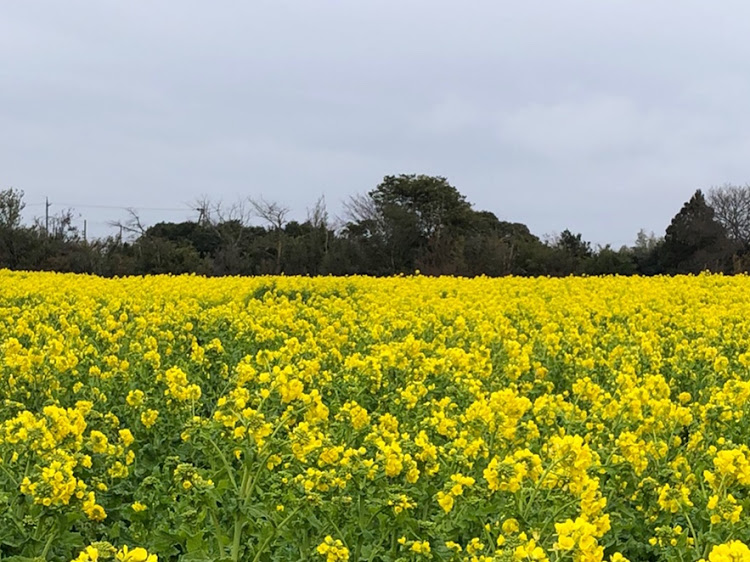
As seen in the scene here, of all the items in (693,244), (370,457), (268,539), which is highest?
(693,244)

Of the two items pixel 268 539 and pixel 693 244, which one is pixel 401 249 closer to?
pixel 693 244

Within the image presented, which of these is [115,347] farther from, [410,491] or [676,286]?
[676,286]

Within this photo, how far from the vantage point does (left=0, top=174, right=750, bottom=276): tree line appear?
30.4 m

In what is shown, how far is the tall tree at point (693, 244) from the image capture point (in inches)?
1217

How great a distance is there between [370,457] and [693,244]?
31868 mm

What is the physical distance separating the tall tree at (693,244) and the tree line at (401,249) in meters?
0.04

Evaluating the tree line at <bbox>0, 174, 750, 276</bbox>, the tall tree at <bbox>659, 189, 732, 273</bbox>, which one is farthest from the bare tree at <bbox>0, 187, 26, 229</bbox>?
the tall tree at <bbox>659, 189, 732, 273</bbox>

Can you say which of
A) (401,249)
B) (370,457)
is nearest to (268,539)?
(370,457)

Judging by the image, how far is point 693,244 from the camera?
3219 centimetres

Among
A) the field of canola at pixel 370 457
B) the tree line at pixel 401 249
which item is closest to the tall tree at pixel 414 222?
the tree line at pixel 401 249

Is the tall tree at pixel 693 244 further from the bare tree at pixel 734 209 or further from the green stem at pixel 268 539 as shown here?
the green stem at pixel 268 539

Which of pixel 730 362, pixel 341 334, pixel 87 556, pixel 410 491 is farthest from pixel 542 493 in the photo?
pixel 341 334

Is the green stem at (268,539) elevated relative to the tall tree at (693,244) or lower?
lower

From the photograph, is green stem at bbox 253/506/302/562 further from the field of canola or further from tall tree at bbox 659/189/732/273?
tall tree at bbox 659/189/732/273
